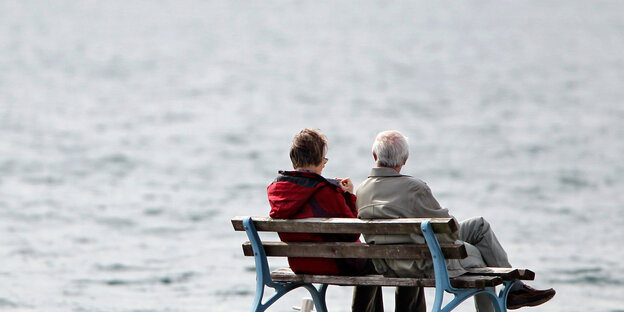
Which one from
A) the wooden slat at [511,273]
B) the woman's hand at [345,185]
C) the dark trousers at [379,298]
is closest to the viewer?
the wooden slat at [511,273]

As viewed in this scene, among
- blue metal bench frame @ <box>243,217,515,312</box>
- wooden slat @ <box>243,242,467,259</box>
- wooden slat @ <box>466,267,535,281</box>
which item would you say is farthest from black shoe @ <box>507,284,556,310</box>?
wooden slat @ <box>243,242,467,259</box>

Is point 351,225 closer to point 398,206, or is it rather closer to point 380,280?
point 398,206

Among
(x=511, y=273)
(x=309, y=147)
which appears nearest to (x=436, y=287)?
(x=511, y=273)

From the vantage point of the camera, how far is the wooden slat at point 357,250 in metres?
5.70

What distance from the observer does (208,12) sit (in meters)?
89.5

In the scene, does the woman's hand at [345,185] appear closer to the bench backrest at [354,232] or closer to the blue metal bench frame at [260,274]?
the bench backrest at [354,232]

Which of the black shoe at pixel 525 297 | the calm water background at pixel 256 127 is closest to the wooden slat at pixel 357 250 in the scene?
the black shoe at pixel 525 297

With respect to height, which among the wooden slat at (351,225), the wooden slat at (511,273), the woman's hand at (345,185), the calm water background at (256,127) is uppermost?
the calm water background at (256,127)

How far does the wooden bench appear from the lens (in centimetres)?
567

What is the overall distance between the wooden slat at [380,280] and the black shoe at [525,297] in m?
0.45

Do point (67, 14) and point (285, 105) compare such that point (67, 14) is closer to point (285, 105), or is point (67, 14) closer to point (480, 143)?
point (285, 105)

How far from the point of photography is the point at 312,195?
20.1ft

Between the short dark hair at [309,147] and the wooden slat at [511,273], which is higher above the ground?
the short dark hair at [309,147]

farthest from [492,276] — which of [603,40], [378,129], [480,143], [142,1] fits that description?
[142,1]
